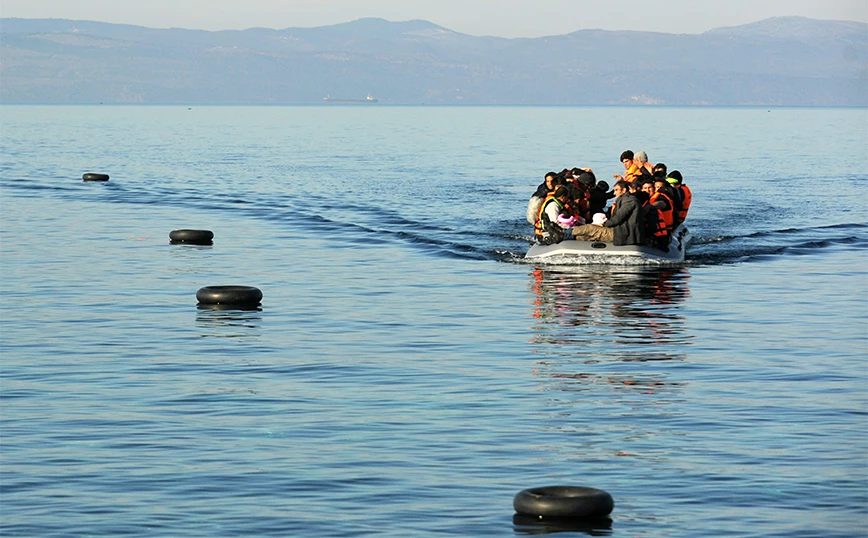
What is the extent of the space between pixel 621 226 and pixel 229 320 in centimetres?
929

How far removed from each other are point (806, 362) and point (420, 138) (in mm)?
106974

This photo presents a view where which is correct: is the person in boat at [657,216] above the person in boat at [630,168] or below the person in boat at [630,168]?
below

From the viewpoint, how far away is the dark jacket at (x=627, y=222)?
3003cm

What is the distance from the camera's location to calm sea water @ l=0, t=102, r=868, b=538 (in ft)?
44.9

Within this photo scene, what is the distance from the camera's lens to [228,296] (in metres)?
25.7

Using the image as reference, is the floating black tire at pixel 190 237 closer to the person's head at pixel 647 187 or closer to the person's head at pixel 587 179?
the person's head at pixel 587 179

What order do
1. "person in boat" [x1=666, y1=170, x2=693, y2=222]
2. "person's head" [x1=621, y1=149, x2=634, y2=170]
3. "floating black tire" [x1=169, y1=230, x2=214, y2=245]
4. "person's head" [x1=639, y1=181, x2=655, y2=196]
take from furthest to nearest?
"floating black tire" [x1=169, y1=230, x2=214, y2=245], "person's head" [x1=621, y1=149, x2=634, y2=170], "person in boat" [x1=666, y1=170, x2=693, y2=222], "person's head" [x1=639, y1=181, x2=655, y2=196]

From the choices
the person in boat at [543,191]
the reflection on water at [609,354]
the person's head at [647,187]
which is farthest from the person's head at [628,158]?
the reflection on water at [609,354]

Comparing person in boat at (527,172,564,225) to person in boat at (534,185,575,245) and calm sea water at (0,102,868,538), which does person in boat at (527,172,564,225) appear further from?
calm sea water at (0,102,868,538)

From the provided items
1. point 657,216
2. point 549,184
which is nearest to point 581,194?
point 549,184

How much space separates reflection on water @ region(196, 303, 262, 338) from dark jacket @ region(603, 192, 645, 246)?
7788 millimetres

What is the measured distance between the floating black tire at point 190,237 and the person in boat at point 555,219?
30.2 ft

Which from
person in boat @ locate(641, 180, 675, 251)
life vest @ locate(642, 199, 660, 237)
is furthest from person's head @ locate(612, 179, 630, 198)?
person in boat @ locate(641, 180, 675, 251)

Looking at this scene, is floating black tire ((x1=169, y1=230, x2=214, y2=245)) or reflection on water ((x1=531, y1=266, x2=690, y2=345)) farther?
floating black tire ((x1=169, y1=230, x2=214, y2=245))
